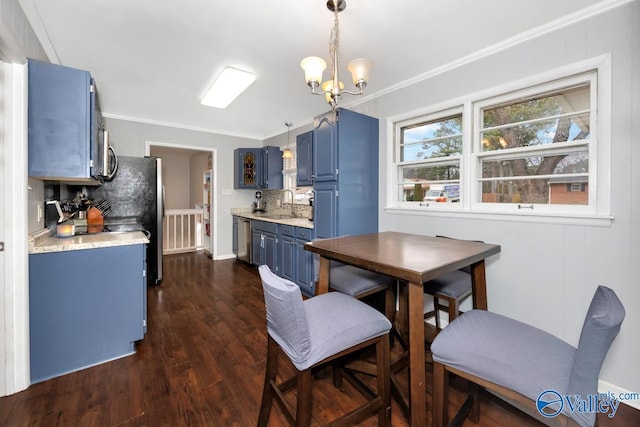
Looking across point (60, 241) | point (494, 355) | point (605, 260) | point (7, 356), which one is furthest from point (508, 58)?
point (7, 356)

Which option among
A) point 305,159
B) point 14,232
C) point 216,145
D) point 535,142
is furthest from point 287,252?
point 535,142

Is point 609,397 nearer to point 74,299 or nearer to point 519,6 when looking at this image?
point 519,6

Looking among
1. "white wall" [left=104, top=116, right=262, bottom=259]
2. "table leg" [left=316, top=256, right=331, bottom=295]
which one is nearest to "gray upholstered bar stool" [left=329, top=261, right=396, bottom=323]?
"table leg" [left=316, top=256, right=331, bottom=295]

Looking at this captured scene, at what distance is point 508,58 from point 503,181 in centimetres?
96

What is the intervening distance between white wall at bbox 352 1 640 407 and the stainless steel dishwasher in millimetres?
3316

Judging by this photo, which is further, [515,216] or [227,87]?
[227,87]

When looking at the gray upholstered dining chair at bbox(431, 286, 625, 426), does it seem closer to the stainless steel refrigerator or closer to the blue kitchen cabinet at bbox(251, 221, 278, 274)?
the blue kitchen cabinet at bbox(251, 221, 278, 274)

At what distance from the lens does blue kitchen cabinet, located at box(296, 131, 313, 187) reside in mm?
3529

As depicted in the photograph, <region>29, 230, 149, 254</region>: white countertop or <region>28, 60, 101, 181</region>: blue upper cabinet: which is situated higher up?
A: <region>28, 60, 101, 181</region>: blue upper cabinet

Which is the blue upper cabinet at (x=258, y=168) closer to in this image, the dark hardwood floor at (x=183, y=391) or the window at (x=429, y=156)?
A: the window at (x=429, y=156)

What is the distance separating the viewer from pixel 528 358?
1078mm

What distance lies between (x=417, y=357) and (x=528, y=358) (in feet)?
1.41

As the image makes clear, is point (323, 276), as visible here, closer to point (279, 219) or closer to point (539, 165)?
point (539, 165)

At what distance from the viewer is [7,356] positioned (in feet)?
5.51
